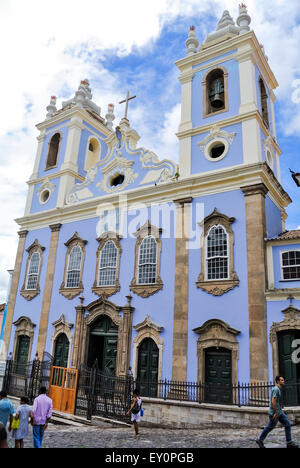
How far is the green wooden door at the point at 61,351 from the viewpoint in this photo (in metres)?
17.7

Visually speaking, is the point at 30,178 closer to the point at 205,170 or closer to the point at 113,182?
the point at 113,182

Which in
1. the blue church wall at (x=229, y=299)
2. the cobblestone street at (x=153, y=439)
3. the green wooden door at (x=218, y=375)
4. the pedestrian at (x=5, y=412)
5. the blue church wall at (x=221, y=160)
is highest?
the blue church wall at (x=221, y=160)

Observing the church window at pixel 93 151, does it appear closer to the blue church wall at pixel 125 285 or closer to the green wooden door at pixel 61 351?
the blue church wall at pixel 125 285

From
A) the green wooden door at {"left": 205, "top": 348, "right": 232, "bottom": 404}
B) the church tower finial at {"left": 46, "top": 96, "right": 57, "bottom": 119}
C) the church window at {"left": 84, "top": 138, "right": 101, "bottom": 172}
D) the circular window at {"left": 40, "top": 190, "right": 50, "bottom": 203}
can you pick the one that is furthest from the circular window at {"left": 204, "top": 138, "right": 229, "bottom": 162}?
the church tower finial at {"left": 46, "top": 96, "right": 57, "bottom": 119}

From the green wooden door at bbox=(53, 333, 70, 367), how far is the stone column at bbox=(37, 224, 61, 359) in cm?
80

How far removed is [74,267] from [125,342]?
17.6 feet

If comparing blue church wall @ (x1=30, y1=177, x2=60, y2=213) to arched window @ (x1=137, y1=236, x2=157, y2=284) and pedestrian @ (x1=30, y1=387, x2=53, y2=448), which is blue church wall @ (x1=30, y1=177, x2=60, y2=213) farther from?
pedestrian @ (x1=30, y1=387, x2=53, y2=448)

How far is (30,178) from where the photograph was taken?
23.8 m

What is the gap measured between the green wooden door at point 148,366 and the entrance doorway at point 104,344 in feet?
4.94

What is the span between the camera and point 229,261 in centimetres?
1393

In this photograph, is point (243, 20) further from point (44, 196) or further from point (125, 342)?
point (125, 342)

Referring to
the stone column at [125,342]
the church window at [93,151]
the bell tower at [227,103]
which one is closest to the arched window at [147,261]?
the stone column at [125,342]

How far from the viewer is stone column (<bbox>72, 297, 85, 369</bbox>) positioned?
16797mm

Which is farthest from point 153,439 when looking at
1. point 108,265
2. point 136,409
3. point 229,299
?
point 108,265
